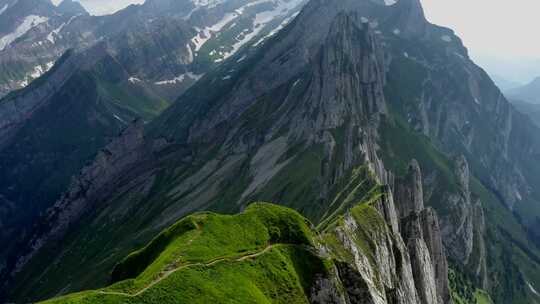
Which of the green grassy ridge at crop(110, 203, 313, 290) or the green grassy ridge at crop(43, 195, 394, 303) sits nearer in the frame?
the green grassy ridge at crop(43, 195, 394, 303)

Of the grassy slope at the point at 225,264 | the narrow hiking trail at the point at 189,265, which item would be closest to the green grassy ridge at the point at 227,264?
the grassy slope at the point at 225,264

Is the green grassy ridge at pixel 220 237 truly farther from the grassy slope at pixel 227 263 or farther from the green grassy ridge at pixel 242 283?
the green grassy ridge at pixel 242 283

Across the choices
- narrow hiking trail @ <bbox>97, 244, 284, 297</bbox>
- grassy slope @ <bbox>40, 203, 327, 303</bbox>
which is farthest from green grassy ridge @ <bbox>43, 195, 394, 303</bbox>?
narrow hiking trail @ <bbox>97, 244, 284, 297</bbox>

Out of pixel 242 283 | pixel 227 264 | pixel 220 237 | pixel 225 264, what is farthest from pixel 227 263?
pixel 220 237

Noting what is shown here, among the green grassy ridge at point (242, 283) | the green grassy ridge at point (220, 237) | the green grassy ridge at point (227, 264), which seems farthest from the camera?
the green grassy ridge at point (220, 237)

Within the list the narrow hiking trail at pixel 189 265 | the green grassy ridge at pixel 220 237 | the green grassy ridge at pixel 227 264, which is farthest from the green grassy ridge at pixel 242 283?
the green grassy ridge at pixel 220 237

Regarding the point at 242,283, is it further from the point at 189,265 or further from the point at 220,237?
the point at 220,237

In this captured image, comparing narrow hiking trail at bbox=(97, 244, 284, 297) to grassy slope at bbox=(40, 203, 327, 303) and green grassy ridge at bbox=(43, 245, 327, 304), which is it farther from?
green grassy ridge at bbox=(43, 245, 327, 304)

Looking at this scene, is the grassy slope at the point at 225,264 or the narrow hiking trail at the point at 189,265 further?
the grassy slope at the point at 225,264

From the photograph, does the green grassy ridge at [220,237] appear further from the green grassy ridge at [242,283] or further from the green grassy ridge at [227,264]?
the green grassy ridge at [242,283]

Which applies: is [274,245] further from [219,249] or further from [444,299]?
[444,299]

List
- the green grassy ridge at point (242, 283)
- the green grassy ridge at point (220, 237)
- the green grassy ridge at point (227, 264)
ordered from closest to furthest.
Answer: the green grassy ridge at point (242, 283), the green grassy ridge at point (227, 264), the green grassy ridge at point (220, 237)
